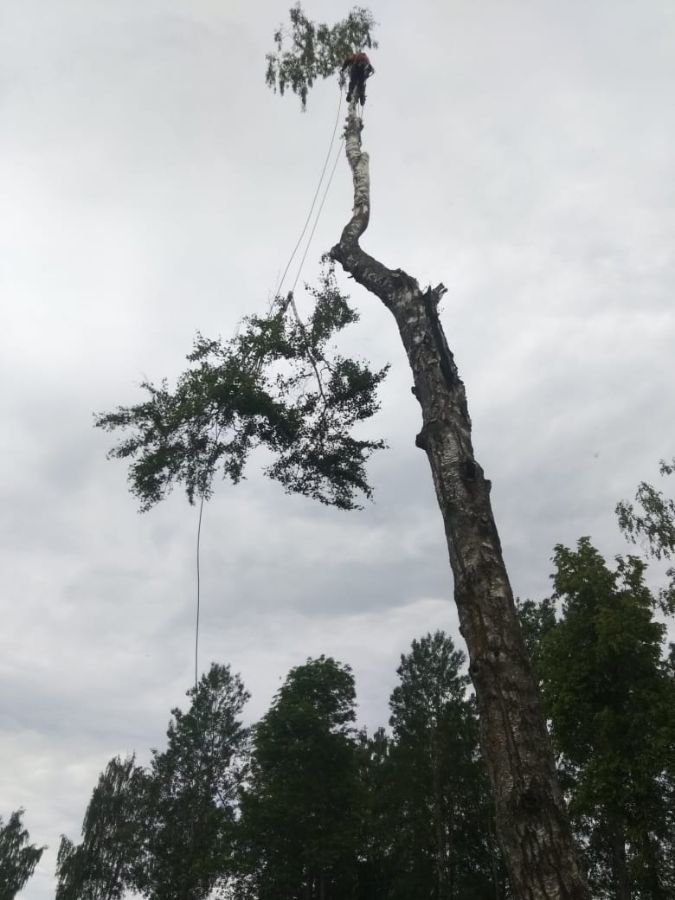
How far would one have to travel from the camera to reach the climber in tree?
12.3m

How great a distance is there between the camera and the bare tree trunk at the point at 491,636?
135 inches

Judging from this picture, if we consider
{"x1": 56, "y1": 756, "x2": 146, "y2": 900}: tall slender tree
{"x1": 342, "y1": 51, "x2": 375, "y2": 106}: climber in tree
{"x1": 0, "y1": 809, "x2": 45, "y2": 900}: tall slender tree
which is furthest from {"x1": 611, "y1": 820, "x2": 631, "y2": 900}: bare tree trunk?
{"x1": 0, "y1": 809, "x2": 45, "y2": 900}: tall slender tree

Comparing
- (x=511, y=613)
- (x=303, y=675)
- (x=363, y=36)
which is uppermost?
(x=363, y=36)

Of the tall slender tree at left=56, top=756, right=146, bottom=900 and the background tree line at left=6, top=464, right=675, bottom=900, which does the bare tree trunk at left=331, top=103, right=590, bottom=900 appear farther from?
the tall slender tree at left=56, top=756, right=146, bottom=900

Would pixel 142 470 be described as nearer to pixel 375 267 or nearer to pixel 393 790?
pixel 375 267

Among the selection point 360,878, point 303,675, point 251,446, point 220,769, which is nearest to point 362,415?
point 251,446

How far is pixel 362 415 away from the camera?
40.5 ft

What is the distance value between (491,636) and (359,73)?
12.5 metres

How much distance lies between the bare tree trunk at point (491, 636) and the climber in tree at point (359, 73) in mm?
7901

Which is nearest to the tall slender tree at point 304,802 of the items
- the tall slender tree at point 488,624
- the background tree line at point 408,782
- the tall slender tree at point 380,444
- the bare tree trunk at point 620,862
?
the background tree line at point 408,782

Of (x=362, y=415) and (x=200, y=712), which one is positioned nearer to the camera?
(x=362, y=415)

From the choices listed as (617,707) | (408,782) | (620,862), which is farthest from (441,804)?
(617,707)

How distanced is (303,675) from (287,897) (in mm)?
9078

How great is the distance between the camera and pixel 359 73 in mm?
12539
